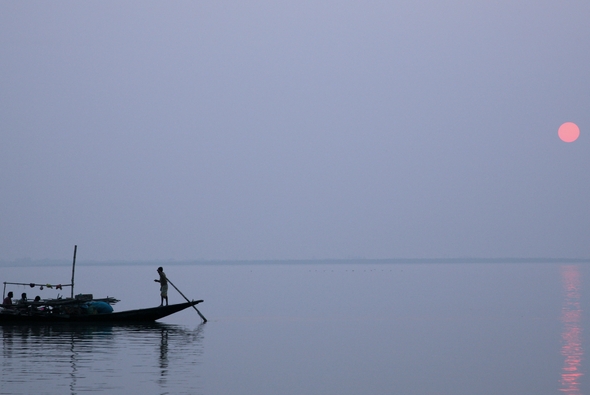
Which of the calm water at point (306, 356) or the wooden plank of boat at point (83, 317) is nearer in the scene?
the calm water at point (306, 356)

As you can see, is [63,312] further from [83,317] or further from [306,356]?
[306,356]

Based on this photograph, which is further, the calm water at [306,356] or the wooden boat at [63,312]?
the wooden boat at [63,312]

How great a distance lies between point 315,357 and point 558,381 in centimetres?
838

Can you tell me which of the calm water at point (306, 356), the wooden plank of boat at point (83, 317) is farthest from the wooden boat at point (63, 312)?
the calm water at point (306, 356)

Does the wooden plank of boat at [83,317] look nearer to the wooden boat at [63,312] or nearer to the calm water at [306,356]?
the wooden boat at [63,312]

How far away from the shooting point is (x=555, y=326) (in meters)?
37.6

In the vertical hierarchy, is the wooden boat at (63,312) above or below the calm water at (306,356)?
above

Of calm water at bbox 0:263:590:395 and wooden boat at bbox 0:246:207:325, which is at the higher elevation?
wooden boat at bbox 0:246:207:325

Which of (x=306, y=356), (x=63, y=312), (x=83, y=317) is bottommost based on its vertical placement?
(x=306, y=356)

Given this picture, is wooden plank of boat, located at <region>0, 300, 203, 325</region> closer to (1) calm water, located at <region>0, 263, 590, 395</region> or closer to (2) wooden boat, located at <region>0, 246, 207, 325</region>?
(2) wooden boat, located at <region>0, 246, 207, 325</region>

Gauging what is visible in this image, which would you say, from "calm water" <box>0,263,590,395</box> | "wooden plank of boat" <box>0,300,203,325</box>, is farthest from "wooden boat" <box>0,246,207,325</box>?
"calm water" <box>0,263,590,395</box>

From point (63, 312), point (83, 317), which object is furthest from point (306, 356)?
point (63, 312)

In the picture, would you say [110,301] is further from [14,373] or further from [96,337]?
[14,373]

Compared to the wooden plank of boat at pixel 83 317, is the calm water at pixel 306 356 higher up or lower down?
lower down
